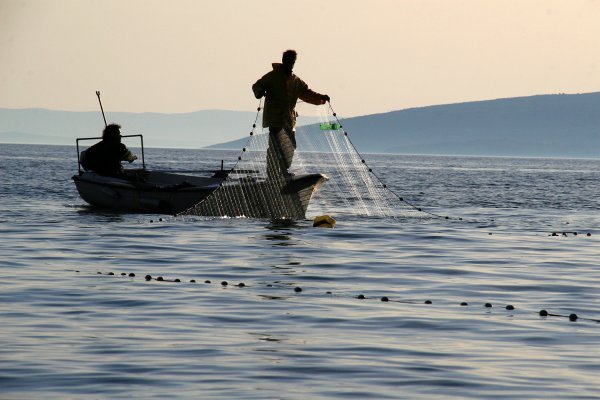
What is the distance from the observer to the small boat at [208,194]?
2806 cm

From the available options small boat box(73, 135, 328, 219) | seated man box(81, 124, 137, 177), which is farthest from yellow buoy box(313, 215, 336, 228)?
seated man box(81, 124, 137, 177)

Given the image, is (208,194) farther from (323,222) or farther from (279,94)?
(279,94)

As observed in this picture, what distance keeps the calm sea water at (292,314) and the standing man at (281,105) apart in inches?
66.3

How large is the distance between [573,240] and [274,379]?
17299mm

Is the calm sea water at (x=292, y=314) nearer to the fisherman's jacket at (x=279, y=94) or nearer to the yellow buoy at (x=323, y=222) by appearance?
the yellow buoy at (x=323, y=222)

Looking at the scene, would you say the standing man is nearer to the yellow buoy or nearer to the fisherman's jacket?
the fisherman's jacket

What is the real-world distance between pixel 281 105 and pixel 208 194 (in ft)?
12.5

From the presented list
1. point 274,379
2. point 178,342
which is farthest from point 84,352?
point 274,379

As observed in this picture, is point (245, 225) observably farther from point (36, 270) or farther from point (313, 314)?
point (313, 314)

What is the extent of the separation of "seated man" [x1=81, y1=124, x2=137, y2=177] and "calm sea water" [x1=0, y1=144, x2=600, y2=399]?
5.45 meters

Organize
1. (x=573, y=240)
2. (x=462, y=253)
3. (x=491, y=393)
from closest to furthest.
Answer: (x=491, y=393) → (x=462, y=253) → (x=573, y=240)

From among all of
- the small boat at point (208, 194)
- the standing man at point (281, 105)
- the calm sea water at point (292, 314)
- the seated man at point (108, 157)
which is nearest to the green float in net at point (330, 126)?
the standing man at point (281, 105)

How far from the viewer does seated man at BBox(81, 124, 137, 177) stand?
3186 cm

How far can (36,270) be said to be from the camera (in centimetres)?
1773
